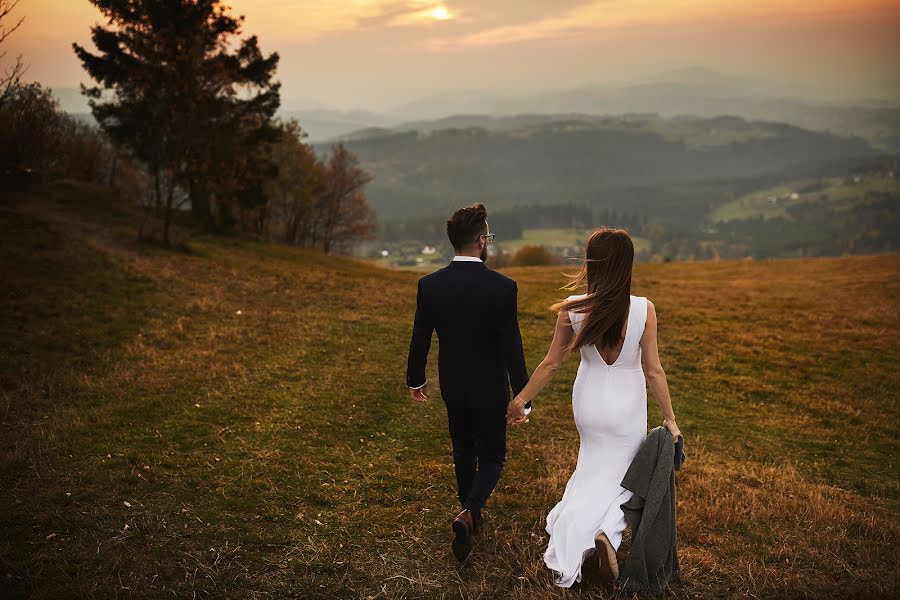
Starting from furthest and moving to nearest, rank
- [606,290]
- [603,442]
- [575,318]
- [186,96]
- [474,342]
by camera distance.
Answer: [186,96] < [474,342] < [603,442] < [575,318] < [606,290]

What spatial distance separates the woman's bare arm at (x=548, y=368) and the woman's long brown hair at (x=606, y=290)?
0.19m

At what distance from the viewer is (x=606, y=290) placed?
5.43 metres

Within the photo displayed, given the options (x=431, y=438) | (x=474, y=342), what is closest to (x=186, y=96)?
(x=431, y=438)

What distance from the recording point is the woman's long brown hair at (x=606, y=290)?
5.43 m

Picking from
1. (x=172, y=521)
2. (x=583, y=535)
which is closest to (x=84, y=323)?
(x=172, y=521)

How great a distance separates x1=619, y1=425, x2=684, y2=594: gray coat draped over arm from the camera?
18.2 feet

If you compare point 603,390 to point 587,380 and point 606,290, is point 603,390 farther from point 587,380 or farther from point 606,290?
point 606,290

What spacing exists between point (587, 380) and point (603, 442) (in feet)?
2.11

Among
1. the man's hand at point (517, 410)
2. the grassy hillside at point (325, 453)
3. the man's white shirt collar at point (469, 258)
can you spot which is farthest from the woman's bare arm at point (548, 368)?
the grassy hillside at point (325, 453)

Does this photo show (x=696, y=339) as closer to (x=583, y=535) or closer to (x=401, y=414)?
(x=401, y=414)

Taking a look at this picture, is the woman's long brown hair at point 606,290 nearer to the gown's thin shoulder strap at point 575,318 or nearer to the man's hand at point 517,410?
the gown's thin shoulder strap at point 575,318

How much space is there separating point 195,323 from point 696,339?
1693 centimetres

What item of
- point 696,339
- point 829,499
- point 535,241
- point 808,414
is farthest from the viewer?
point 535,241

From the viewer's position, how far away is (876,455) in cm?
1143
